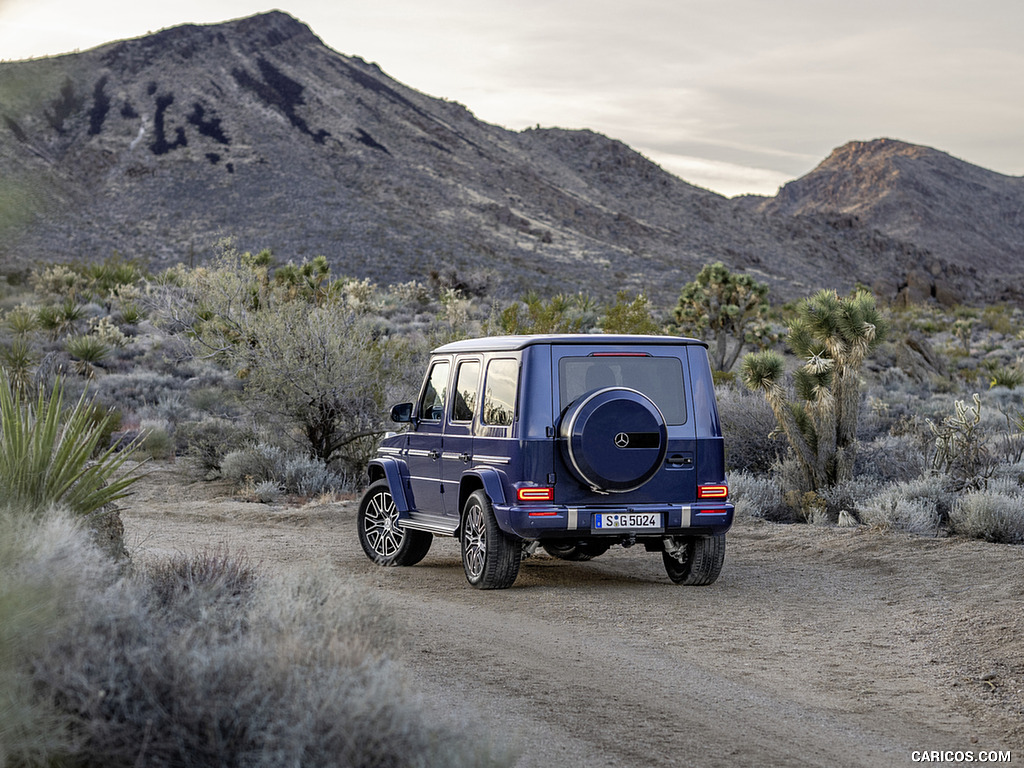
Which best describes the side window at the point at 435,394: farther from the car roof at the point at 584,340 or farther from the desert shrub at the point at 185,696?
the desert shrub at the point at 185,696

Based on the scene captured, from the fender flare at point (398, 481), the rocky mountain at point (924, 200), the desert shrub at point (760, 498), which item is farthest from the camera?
the rocky mountain at point (924, 200)

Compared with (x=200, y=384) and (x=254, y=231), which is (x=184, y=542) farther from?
(x=254, y=231)

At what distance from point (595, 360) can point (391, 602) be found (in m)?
2.51

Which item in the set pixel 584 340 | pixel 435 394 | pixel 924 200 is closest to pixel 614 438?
pixel 584 340

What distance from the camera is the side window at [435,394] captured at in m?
9.70

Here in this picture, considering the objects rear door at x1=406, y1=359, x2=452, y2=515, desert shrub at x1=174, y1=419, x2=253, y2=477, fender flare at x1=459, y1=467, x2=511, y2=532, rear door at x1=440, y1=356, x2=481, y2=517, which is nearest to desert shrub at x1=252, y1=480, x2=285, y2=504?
desert shrub at x1=174, y1=419, x2=253, y2=477

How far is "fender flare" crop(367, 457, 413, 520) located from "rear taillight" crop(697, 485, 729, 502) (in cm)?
296

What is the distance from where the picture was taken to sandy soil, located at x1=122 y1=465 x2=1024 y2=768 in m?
5.07

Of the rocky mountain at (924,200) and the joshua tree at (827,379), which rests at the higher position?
the rocky mountain at (924,200)

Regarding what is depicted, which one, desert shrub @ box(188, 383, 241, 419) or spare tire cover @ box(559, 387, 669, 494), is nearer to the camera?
spare tire cover @ box(559, 387, 669, 494)

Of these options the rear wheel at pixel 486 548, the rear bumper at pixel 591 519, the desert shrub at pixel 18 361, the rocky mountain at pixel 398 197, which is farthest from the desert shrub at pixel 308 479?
the rocky mountain at pixel 398 197

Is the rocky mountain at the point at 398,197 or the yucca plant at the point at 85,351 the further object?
the rocky mountain at the point at 398,197

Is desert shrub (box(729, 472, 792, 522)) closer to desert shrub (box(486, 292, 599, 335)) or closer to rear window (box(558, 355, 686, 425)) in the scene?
rear window (box(558, 355, 686, 425))

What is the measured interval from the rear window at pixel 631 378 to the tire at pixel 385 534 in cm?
250
